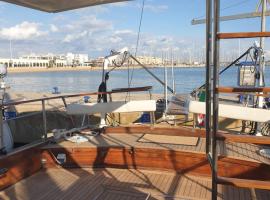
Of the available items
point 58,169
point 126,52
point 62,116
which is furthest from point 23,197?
point 62,116

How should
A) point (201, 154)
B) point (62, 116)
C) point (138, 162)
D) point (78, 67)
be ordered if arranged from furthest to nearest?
1. point (78, 67)
2. point (62, 116)
3. point (138, 162)
4. point (201, 154)

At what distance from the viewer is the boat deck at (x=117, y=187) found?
3.99m

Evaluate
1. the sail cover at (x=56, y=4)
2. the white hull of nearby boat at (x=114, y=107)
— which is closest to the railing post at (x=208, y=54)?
the sail cover at (x=56, y=4)

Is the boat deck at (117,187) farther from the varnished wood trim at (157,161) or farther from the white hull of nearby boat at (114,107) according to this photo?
the white hull of nearby boat at (114,107)

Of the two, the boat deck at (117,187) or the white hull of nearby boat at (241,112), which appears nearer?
the boat deck at (117,187)

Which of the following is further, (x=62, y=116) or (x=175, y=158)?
(x=62, y=116)

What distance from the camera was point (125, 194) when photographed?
4.03 metres

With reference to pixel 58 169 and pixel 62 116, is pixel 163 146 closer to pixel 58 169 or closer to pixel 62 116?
pixel 58 169

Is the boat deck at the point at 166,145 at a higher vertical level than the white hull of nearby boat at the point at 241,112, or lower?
lower

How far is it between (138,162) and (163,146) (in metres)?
0.44

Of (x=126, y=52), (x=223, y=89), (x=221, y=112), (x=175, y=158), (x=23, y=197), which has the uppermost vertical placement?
(x=126, y=52)

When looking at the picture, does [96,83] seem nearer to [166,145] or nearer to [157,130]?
[157,130]

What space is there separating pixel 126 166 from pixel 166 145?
681mm

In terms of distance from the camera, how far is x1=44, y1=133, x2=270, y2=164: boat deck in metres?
4.45
